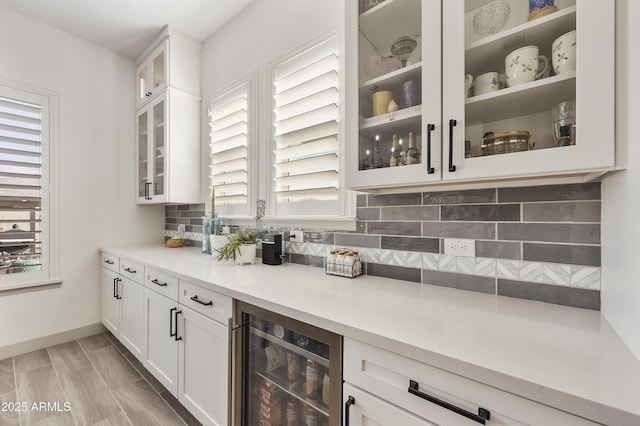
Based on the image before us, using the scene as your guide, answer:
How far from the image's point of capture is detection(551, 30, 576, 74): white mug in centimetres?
85

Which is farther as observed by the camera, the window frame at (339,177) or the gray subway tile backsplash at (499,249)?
the window frame at (339,177)

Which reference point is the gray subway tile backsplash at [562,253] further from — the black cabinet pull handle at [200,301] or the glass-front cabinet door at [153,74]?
the glass-front cabinet door at [153,74]

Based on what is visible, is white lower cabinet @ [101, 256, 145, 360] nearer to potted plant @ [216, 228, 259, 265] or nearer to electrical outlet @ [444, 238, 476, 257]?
potted plant @ [216, 228, 259, 265]

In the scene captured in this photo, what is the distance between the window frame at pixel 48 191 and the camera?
97.2 inches

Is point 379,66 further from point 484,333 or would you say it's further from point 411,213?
point 484,333

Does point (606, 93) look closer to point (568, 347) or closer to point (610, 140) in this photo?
point (610, 140)

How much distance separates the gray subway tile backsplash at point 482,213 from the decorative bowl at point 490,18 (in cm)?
65

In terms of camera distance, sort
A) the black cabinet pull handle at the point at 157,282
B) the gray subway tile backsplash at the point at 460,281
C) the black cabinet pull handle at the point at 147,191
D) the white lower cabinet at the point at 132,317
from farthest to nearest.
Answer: the black cabinet pull handle at the point at 147,191
the white lower cabinet at the point at 132,317
the black cabinet pull handle at the point at 157,282
the gray subway tile backsplash at the point at 460,281

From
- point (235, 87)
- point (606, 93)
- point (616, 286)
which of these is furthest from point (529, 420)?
point (235, 87)

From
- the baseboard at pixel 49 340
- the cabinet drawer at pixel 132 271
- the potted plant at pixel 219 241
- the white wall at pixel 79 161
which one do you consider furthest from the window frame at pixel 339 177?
the baseboard at pixel 49 340

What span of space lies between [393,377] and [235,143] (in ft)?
6.86

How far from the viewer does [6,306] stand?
7.70 ft

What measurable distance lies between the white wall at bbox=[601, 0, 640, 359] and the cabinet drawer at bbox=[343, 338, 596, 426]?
13.0 inches

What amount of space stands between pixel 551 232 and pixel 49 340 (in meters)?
3.77
